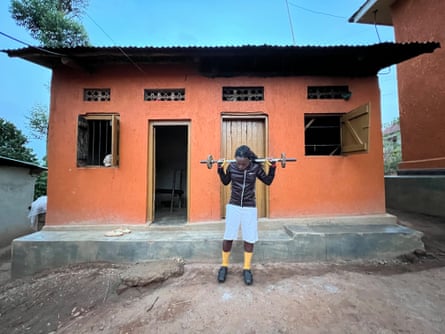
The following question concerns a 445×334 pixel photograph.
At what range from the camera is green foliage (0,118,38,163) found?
10047 mm

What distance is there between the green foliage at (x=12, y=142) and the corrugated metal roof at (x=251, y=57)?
8.63 metres

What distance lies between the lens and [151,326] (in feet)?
7.34

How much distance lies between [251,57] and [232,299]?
159 inches

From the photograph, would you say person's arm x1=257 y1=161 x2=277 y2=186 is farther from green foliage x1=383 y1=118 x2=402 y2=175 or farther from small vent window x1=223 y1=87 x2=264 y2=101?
green foliage x1=383 y1=118 x2=402 y2=175

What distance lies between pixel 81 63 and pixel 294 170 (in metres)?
4.64

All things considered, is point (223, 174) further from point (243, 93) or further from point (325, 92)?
point (325, 92)

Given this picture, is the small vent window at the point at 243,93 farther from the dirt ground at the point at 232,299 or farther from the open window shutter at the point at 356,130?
the dirt ground at the point at 232,299

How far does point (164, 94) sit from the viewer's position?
4.48m

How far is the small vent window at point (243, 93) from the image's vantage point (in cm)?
445

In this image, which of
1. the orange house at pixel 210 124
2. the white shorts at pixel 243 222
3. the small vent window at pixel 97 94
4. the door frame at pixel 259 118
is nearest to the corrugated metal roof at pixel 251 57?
the orange house at pixel 210 124

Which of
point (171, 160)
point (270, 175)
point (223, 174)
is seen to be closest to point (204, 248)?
point (223, 174)

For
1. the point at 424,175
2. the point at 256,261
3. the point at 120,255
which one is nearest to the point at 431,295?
the point at 256,261

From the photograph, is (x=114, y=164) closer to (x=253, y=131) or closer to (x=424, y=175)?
(x=253, y=131)

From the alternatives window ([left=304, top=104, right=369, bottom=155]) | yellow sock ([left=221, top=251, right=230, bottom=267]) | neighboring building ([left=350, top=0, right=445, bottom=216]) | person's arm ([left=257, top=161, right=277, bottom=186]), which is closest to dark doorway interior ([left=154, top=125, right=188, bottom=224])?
window ([left=304, top=104, right=369, bottom=155])
